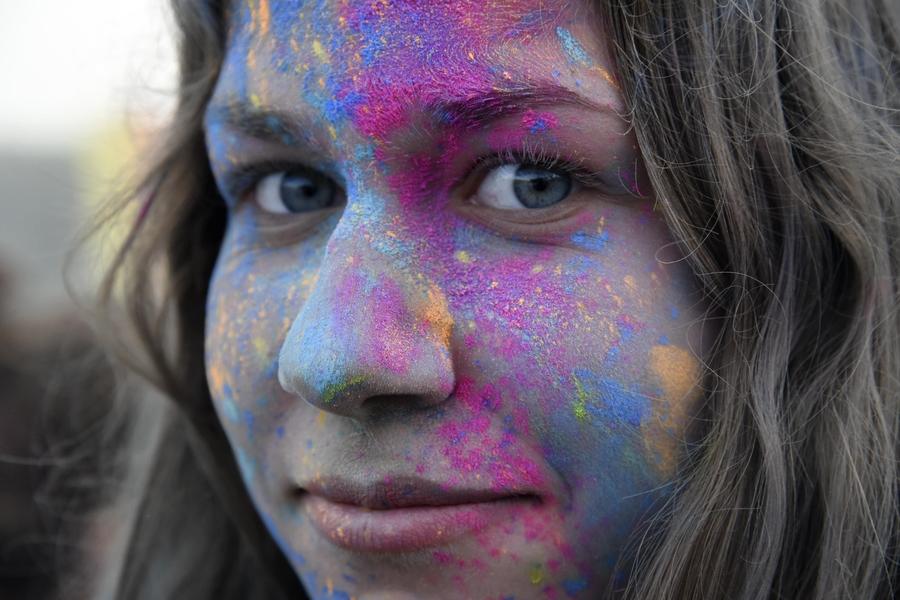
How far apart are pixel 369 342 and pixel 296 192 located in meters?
0.39

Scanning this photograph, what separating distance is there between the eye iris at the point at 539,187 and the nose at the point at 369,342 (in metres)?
0.19

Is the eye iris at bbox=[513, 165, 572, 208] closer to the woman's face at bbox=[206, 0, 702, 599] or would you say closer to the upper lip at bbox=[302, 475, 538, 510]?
the woman's face at bbox=[206, 0, 702, 599]

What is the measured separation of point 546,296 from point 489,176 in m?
0.20

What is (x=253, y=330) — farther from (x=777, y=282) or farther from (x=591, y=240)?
(x=777, y=282)

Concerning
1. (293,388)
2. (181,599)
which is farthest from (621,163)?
(181,599)

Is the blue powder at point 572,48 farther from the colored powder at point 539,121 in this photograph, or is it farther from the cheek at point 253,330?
the cheek at point 253,330

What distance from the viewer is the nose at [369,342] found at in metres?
1.12

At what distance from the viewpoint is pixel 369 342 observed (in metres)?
1.13

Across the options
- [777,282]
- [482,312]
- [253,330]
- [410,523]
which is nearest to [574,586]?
[410,523]

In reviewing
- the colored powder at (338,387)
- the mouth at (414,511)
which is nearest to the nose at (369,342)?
the colored powder at (338,387)

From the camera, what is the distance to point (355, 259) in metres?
1.19

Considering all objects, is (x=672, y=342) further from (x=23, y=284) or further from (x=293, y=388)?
(x=23, y=284)

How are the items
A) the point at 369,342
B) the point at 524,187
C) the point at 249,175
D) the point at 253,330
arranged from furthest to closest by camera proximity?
the point at 249,175 → the point at 253,330 → the point at 524,187 → the point at 369,342

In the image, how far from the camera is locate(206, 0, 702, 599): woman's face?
115 cm
